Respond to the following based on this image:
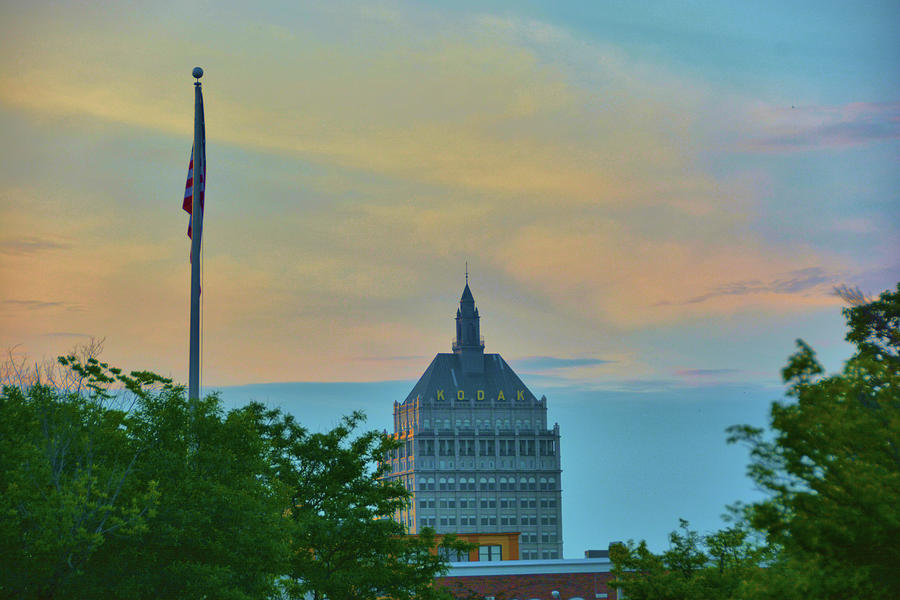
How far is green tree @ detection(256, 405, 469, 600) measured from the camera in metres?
45.7

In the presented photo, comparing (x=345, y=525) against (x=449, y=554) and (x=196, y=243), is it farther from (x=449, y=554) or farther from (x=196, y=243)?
(x=196, y=243)

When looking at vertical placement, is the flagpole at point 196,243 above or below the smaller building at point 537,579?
above

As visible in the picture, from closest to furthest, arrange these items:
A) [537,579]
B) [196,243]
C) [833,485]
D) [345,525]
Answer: [833,485]
[196,243]
[345,525]
[537,579]

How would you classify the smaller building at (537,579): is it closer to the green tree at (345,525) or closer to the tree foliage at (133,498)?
the green tree at (345,525)

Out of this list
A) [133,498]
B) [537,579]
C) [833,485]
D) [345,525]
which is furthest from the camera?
[537,579]

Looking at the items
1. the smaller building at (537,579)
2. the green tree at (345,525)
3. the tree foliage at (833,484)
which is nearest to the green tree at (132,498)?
the green tree at (345,525)

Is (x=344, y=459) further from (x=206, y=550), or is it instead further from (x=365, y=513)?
(x=206, y=550)

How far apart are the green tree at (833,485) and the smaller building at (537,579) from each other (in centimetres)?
5728

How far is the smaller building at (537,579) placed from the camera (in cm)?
8506

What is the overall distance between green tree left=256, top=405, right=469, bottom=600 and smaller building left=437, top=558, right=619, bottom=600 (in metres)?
34.7

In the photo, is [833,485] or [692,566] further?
[692,566]

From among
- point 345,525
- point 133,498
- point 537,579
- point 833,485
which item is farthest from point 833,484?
point 537,579

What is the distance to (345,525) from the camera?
151ft

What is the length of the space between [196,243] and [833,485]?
21.2 meters
